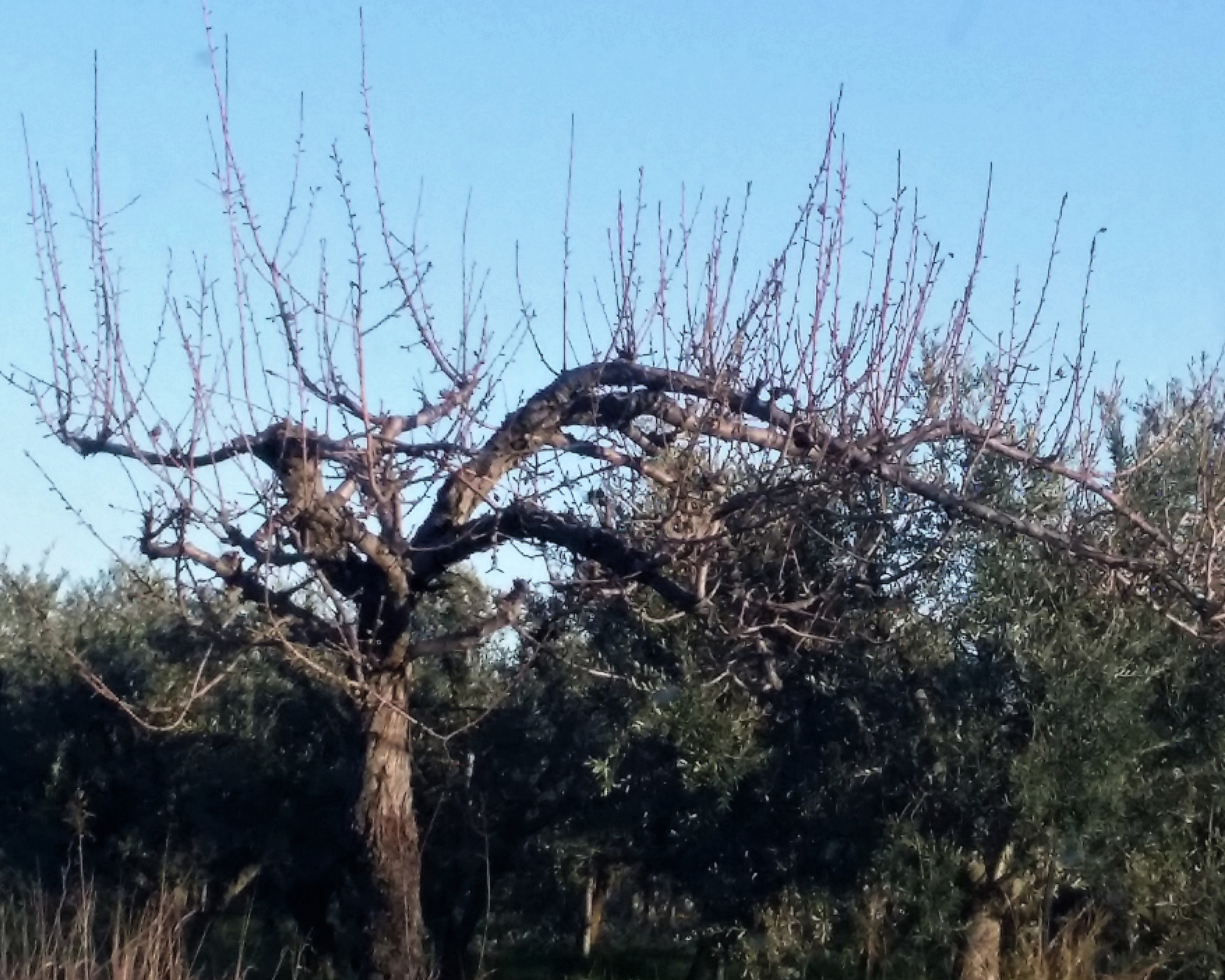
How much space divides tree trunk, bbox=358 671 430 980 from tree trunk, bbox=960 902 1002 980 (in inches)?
137

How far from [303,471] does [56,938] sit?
2.63 m

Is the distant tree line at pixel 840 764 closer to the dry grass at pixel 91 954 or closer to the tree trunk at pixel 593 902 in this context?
the tree trunk at pixel 593 902

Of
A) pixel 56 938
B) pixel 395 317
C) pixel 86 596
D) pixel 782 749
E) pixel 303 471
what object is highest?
pixel 86 596

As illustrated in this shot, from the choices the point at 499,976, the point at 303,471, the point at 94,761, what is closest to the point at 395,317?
the point at 303,471

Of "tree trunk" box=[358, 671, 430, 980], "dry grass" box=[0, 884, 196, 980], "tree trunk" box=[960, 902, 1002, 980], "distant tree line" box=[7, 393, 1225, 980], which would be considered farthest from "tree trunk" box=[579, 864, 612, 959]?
"tree trunk" box=[358, 671, 430, 980]

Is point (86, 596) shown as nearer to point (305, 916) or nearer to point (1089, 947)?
point (305, 916)

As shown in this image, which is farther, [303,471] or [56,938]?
[56,938]

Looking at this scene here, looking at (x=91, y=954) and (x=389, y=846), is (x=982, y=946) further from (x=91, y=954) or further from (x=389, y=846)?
(x=91, y=954)

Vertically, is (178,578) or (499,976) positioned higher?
(178,578)

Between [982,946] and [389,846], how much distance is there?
3.87 m

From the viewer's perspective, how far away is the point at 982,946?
30.8ft

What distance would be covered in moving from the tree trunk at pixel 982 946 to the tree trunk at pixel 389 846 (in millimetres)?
3468

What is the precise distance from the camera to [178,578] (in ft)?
23.1

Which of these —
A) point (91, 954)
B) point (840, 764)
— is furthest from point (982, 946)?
point (91, 954)
